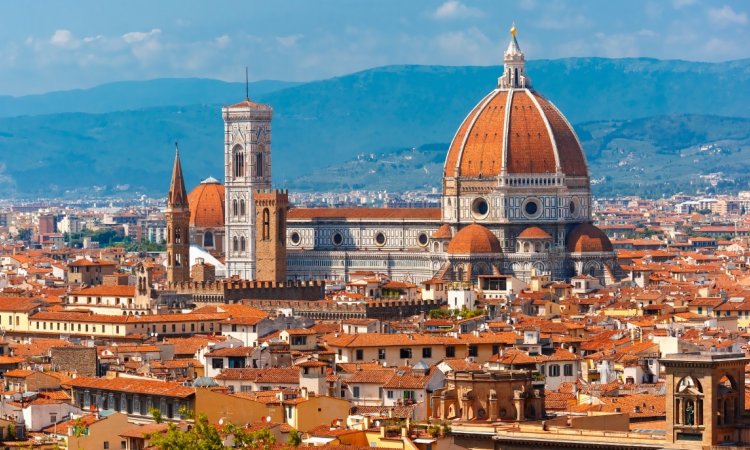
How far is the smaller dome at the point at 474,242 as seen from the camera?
417 feet

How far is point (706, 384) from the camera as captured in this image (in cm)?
3741

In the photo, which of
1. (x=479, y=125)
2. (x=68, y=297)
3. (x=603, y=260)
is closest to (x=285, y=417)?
(x=68, y=297)

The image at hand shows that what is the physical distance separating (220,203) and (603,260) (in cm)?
3846

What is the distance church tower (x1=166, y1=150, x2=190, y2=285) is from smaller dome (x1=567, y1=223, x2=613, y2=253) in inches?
868

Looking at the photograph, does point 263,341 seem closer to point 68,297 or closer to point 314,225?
point 68,297

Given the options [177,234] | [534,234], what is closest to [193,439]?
[177,234]

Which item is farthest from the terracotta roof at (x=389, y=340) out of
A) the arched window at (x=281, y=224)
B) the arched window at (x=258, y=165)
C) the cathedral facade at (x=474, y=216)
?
the arched window at (x=258, y=165)

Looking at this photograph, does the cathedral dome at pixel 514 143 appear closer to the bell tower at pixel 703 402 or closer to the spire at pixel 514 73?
the spire at pixel 514 73

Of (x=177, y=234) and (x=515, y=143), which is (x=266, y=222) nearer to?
(x=177, y=234)

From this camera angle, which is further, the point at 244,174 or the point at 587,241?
the point at 244,174

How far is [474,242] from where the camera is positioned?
12719 centimetres

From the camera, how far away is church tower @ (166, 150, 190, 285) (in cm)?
11431

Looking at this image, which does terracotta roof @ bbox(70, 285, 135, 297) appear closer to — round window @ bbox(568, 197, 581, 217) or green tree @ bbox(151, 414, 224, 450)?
round window @ bbox(568, 197, 581, 217)

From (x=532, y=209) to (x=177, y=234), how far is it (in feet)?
82.2
